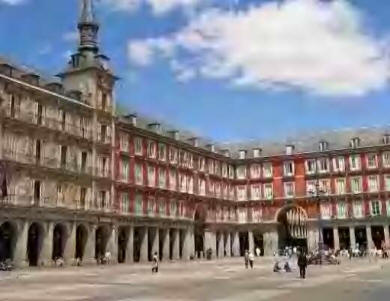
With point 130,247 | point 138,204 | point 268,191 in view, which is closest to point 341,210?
point 268,191

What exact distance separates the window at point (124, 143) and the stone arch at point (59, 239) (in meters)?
13.4

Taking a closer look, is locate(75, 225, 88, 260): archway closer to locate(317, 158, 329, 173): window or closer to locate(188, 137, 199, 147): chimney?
locate(188, 137, 199, 147): chimney

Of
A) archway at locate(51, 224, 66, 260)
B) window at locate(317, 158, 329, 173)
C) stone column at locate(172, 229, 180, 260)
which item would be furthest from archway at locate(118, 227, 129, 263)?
window at locate(317, 158, 329, 173)

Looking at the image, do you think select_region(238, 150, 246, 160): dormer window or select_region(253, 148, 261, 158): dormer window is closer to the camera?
select_region(253, 148, 261, 158): dormer window

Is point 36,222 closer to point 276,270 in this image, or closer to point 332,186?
point 276,270

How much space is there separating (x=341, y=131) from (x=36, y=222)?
56259 millimetres

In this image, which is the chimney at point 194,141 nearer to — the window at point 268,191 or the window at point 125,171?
the window at point 268,191

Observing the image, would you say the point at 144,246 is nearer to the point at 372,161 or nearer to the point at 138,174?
the point at 138,174

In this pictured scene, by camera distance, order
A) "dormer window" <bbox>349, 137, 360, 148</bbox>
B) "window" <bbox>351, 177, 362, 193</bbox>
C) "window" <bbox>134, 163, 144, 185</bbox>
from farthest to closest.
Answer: "dormer window" <bbox>349, 137, 360, 148</bbox> → "window" <bbox>351, 177, 362, 193</bbox> → "window" <bbox>134, 163, 144, 185</bbox>

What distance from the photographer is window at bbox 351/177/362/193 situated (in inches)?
3351

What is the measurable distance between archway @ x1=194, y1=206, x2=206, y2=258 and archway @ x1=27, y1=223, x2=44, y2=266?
2992 cm

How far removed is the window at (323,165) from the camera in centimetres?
8756

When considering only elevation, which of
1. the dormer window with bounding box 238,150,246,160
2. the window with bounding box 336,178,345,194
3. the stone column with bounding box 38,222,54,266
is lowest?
the stone column with bounding box 38,222,54,266

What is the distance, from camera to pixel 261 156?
92.4 metres
